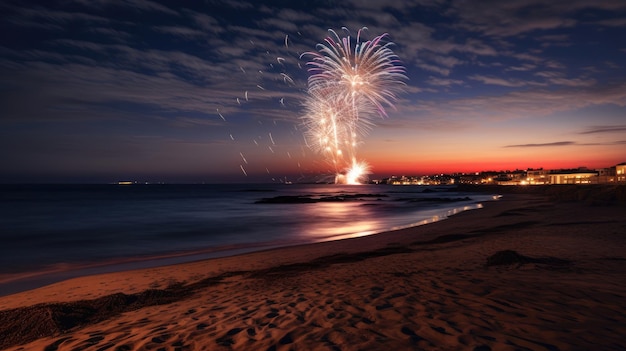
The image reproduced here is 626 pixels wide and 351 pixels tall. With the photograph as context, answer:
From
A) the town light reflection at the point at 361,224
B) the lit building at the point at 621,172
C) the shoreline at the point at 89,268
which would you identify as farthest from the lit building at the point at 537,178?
the shoreline at the point at 89,268

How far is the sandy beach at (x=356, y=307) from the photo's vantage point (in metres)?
5.75

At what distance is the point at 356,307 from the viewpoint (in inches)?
287

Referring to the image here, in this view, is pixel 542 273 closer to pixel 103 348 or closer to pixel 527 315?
pixel 527 315

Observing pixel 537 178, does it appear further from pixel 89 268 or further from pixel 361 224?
pixel 89 268

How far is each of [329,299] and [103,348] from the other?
431 cm

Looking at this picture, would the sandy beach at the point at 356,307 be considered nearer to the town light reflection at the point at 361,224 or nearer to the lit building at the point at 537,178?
the town light reflection at the point at 361,224

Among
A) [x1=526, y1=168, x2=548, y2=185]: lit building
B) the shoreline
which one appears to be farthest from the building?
the shoreline

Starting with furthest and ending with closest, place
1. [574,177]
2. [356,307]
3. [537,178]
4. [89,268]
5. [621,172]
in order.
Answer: [537,178] < [574,177] < [621,172] < [89,268] < [356,307]

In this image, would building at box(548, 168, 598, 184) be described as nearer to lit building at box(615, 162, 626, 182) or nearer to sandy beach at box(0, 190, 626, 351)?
lit building at box(615, 162, 626, 182)

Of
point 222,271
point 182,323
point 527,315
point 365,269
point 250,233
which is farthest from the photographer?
point 250,233

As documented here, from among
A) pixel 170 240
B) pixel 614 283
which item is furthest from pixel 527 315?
pixel 170 240

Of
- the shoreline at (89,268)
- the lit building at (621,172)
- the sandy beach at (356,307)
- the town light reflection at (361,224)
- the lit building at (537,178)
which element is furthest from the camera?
the lit building at (537,178)

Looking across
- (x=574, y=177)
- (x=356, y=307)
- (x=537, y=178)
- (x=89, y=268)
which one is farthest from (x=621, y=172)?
(x=89, y=268)

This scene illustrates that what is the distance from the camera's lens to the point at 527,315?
6.40 meters
